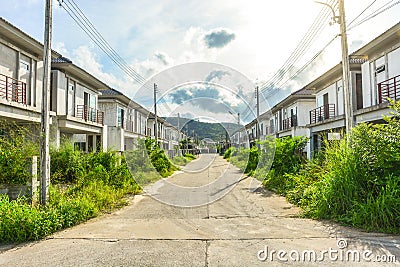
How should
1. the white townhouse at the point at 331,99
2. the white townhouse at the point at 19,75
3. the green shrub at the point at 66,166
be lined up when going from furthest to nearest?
the white townhouse at the point at 331,99 → the white townhouse at the point at 19,75 → the green shrub at the point at 66,166

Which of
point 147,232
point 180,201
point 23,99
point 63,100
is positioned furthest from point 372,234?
point 63,100

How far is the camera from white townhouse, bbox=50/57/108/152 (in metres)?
14.0

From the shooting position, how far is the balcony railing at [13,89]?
10688mm

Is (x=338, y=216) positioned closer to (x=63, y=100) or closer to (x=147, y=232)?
(x=147, y=232)

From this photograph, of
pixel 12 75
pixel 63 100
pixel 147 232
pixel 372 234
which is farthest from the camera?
pixel 63 100

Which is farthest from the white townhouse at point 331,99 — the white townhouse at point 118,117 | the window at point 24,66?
the window at point 24,66

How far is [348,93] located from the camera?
30.0 ft

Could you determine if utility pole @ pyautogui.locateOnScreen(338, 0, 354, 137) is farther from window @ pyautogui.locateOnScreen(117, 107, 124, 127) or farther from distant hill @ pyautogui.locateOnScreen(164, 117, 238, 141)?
window @ pyautogui.locateOnScreen(117, 107, 124, 127)

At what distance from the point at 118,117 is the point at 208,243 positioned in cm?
2040

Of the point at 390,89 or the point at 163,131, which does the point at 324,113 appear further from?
the point at 163,131

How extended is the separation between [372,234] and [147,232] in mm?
3891

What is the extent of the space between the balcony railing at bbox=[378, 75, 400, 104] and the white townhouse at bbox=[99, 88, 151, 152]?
1326 cm

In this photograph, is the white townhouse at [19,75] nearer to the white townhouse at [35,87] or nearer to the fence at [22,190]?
the white townhouse at [35,87]

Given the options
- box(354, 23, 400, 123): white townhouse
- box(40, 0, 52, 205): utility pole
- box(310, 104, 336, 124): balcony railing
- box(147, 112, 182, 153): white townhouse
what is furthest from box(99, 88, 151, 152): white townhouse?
box(354, 23, 400, 123): white townhouse
